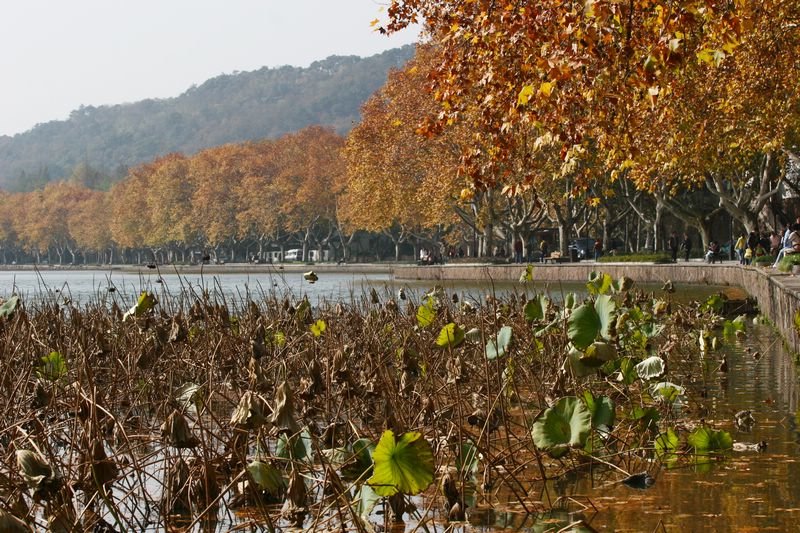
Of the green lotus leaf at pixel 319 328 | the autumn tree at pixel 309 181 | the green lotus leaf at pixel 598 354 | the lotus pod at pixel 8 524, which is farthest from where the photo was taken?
the autumn tree at pixel 309 181

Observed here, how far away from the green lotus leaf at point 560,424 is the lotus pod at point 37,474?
217 centimetres

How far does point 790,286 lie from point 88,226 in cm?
12545

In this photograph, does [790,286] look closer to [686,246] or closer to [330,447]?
[330,447]

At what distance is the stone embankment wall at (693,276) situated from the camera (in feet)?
43.6

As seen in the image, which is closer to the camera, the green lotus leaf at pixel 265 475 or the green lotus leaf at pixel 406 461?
the green lotus leaf at pixel 406 461

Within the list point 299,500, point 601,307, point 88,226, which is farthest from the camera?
point 88,226

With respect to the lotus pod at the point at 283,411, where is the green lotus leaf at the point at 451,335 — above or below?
above

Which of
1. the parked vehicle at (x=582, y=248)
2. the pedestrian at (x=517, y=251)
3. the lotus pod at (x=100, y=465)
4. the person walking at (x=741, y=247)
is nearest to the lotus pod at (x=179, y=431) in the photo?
the lotus pod at (x=100, y=465)

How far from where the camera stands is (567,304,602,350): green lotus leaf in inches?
262

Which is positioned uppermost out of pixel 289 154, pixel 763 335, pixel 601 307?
pixel 289 154

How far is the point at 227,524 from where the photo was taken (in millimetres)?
5547

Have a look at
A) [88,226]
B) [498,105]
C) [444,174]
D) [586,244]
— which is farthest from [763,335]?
[88,226]

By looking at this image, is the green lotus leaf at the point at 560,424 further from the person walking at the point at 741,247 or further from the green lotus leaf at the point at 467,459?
the person walking at the point at 741,247

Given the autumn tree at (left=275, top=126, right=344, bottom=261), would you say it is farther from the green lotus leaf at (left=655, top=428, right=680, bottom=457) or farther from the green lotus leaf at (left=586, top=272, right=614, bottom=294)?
the green lotus leaf at (left=655, top=428, right=680, bottom=457)
